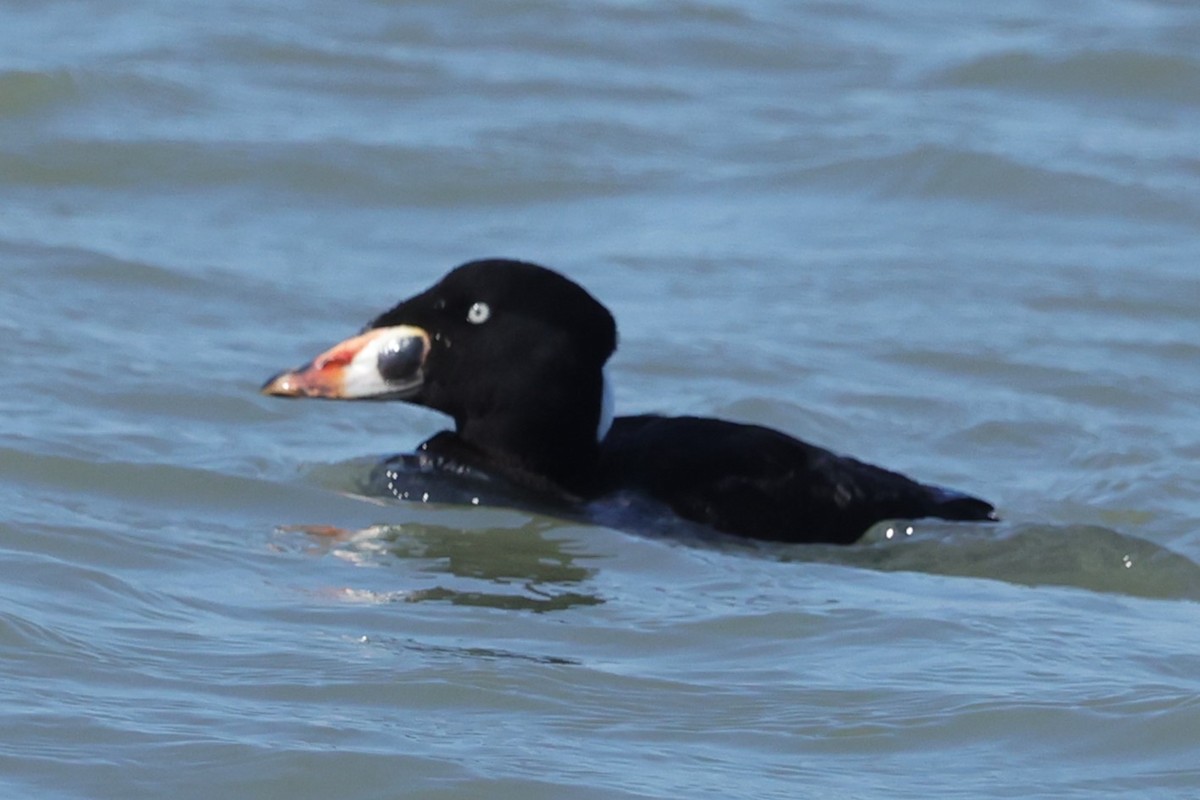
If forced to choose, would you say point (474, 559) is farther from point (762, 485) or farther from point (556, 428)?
point (762, 485)

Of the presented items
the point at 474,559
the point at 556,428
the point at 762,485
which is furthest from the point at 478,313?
the point at 762,485

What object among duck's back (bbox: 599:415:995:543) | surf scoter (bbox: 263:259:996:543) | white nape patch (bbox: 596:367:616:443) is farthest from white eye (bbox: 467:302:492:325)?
duck's back (bbox: 599:415:995:543)

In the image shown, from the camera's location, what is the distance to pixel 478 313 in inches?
264

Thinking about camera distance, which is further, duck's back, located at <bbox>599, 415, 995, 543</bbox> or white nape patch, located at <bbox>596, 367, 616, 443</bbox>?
white nape patch, located at <bbox>596, 367, 616, 443</bbox>

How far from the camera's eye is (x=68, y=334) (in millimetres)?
8812

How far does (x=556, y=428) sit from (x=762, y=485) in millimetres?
567

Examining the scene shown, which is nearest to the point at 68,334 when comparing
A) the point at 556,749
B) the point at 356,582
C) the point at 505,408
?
the point at 505,408

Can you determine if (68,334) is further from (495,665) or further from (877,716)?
(877,716)

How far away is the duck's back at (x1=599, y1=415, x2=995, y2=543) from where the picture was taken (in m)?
6.59

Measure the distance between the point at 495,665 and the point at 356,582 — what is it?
888 mm

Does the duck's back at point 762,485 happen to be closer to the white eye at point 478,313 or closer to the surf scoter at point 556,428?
the surf scoter at point 556,428

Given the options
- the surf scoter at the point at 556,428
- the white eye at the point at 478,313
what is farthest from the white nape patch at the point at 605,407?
the white eye at the point at 478,313

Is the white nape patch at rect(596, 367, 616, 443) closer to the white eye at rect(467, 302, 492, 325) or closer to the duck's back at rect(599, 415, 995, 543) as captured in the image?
the duck's back at rect(599, 415, 995, 543)

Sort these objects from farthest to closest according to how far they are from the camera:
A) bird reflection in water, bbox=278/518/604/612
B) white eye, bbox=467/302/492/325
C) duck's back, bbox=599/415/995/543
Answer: white eye, bbox=467/302/492/325 → duck's back, bbox=599/415/995/543 → bird reflection in water, bbox=278/518/604/612
